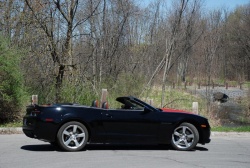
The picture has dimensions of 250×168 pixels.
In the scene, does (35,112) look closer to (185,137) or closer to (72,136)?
(72,136)

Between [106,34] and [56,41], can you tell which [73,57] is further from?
[106,34]

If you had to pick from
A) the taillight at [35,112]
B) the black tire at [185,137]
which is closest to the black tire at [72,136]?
the taillight at [35,112]

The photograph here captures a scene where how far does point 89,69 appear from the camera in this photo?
739 inches

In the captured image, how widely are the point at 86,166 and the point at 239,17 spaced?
6369cm

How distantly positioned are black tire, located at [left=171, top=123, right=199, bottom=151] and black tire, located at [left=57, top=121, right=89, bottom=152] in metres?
2.16

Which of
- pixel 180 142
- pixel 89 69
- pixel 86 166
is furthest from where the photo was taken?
pixel 89 69

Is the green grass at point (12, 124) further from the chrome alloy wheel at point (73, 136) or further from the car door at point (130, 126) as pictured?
the car door at point (130, 126)

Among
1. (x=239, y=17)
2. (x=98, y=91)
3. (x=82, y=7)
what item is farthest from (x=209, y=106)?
(x=239, y=17)

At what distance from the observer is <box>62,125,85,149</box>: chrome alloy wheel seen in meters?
8.92

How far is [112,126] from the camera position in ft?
30.1

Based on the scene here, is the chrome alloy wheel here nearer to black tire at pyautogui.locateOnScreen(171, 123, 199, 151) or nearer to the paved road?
the paved road

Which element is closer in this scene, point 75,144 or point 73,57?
point 75,144

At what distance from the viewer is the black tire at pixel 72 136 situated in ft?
29.1

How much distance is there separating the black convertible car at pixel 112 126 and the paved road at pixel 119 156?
28cm
